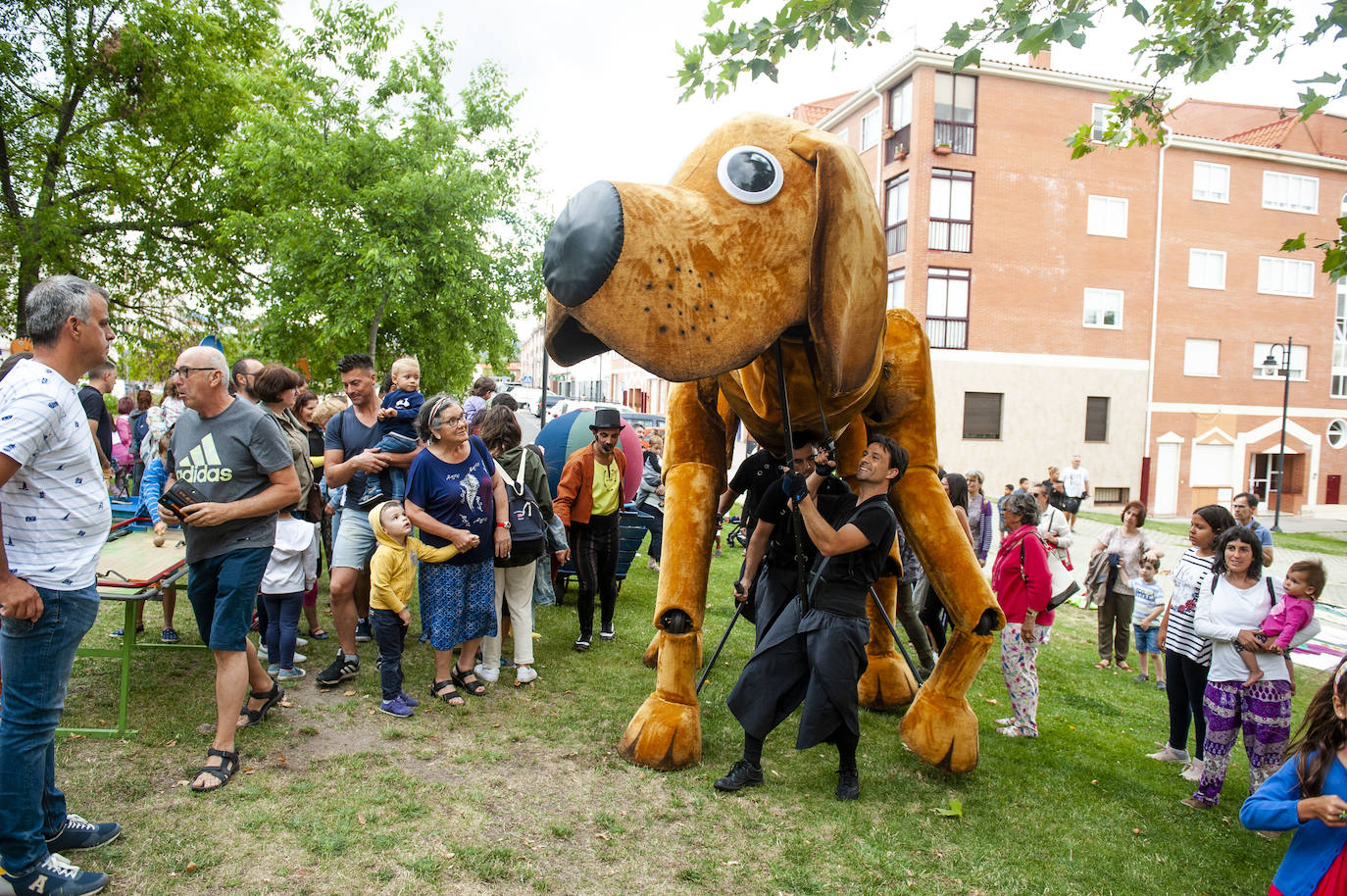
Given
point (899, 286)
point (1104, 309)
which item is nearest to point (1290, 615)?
point (899, 286)

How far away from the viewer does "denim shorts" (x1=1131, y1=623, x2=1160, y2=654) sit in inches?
272

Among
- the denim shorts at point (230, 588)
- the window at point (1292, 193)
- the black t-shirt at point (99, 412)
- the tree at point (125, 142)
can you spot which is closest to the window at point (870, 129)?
the window at point (1292, 193)

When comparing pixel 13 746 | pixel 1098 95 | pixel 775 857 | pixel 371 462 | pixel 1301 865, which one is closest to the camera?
pixel 1301 865

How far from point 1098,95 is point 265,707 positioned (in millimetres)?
27740

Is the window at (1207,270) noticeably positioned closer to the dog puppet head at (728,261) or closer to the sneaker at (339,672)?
the dog puppet head at (728,261)

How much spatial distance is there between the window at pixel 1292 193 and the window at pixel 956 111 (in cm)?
1112

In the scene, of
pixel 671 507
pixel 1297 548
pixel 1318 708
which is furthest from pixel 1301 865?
pixel 1297 548

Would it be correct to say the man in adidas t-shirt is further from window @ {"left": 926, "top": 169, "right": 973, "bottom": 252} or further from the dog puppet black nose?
window @ {"left": 926, "top": 169, "right": 973, "bottom": 252}

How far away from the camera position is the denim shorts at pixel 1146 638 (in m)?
6.92

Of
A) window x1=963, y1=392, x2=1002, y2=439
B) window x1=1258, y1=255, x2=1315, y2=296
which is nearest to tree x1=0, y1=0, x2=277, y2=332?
window x1=963, y1=392, x2=1002, y2=439

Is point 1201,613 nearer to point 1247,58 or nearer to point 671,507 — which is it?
point 671,507

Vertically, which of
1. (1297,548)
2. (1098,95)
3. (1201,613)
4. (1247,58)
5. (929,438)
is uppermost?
(1098,95)

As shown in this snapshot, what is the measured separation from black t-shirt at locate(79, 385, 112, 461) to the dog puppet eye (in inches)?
238

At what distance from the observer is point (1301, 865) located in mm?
2578
